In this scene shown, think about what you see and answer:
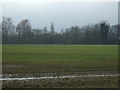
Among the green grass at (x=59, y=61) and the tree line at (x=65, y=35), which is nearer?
the green grass at (x=59, y=61)

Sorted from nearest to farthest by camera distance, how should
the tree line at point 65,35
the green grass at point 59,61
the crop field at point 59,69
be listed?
1. the crop field at point 59,69
2. the green grass at point 59,61
3. the tree line at point 65,35

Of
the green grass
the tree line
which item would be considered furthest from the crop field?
the tree line

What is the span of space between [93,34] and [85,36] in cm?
294

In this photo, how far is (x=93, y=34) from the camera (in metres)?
105

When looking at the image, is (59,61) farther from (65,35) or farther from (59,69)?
(65,35)

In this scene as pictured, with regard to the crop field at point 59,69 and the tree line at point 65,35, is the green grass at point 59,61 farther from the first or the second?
the tree line at point 65,35

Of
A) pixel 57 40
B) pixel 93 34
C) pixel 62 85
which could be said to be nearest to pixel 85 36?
pixel 93 34

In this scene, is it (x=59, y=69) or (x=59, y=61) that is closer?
(x=59, y=69)

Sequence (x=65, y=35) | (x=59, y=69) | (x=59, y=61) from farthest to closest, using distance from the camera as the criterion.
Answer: (x=65, y=35) < (x=59, y=61) < (x=59, y=69)

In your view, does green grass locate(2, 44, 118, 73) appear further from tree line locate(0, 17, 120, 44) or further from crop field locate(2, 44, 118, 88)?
tree line locate(0, 17, 120, 44)

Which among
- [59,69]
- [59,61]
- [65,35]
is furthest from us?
[65,35]

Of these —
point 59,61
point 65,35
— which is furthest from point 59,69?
point 65,35

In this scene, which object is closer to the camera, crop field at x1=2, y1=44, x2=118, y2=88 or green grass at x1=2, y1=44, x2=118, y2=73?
crop field at x1=2, y1=44, x2=118, y2=88

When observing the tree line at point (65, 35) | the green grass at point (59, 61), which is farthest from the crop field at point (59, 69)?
the tree line at point (65, 35)
